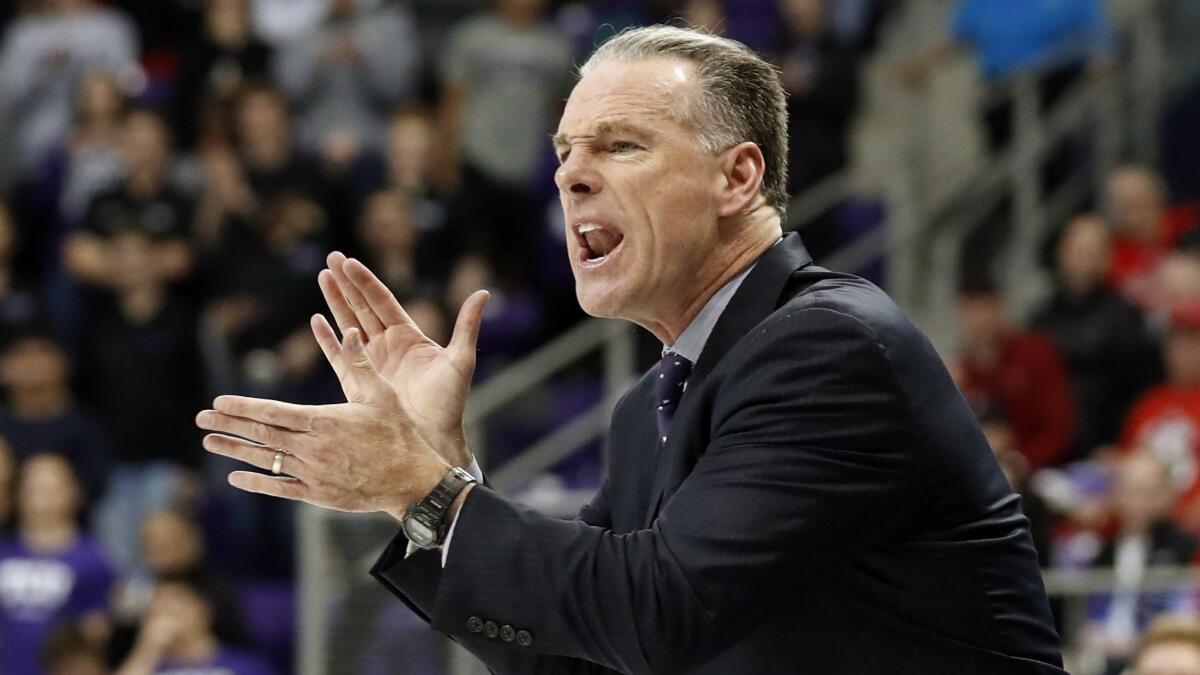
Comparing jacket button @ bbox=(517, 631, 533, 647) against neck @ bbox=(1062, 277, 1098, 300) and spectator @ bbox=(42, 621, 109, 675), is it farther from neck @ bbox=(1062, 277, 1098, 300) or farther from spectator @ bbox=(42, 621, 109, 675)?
neck @ bbox=(1062, 277, 1098, 300)

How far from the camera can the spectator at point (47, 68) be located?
1045cm

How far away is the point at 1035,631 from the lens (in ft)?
8.46

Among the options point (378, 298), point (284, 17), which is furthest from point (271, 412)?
point (284, 17)

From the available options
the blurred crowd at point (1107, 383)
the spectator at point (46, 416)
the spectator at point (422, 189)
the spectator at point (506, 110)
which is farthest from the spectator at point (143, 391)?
the blurred crowd at point (1107, 383)

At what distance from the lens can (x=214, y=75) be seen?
1042 centimetres

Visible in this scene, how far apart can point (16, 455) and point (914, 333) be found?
277 inches

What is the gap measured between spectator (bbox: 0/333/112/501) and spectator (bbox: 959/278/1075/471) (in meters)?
4.26

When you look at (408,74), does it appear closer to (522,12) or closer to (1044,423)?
(522,12)

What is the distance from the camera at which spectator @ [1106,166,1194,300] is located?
27.6 feet

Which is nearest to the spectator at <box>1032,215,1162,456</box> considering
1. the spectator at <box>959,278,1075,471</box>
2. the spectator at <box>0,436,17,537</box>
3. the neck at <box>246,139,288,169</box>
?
the spectator at <box>959,278,1075,471</box>

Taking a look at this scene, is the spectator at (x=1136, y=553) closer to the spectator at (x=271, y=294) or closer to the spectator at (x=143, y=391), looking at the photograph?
the spectator at (x=271, y=294)

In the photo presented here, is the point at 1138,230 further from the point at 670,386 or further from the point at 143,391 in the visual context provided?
the point at 670,386

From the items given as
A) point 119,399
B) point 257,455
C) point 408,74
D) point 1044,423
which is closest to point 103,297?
point 119,399

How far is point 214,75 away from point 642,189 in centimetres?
813
